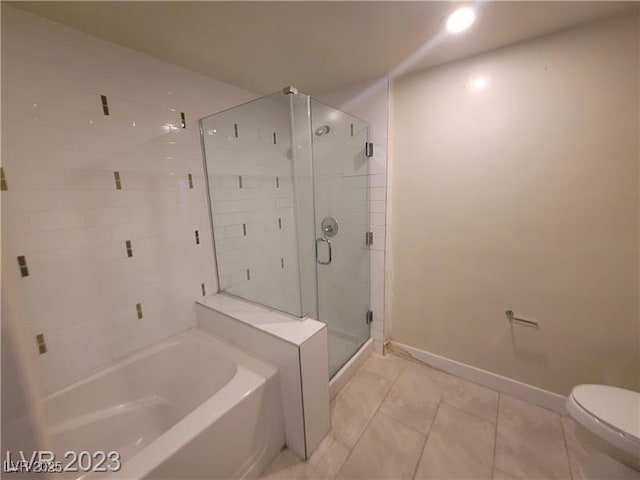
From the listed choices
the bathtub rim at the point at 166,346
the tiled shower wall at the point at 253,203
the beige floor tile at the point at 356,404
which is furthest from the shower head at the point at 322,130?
the beige floor tile at the point at 356,404

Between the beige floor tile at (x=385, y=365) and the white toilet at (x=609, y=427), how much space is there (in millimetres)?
1035

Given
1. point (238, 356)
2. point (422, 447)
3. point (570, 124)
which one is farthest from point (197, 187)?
point (570, 124)

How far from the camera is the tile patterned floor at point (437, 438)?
138 centimetres

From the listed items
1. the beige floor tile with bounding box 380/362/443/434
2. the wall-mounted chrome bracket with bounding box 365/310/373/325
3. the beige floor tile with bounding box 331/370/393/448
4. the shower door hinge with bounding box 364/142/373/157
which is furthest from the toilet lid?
the shower door hinge with bounding box 364/142/373/157

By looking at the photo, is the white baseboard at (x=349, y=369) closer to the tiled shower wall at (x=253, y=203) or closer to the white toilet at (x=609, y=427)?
the tiled shower wall at (x=253, y=203)

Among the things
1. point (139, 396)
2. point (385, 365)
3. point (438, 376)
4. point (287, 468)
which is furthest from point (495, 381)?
point (139, 396)

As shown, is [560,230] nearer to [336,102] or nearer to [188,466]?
[336,102]

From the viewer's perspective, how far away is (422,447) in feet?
4.91

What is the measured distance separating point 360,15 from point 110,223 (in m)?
1.65

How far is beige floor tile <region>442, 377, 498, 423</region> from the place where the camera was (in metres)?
1.70

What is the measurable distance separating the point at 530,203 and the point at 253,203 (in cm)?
183

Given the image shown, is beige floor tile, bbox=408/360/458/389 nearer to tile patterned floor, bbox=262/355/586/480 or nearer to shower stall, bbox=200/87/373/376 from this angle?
tile patterned floor, bbox=262/355/586/480

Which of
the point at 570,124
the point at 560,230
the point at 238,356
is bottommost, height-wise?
the point at 238,356

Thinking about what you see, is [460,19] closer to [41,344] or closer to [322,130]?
[322,130]
